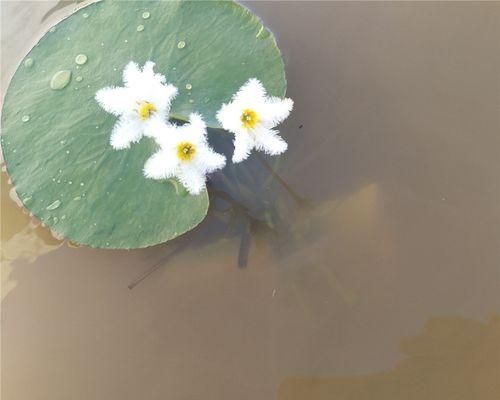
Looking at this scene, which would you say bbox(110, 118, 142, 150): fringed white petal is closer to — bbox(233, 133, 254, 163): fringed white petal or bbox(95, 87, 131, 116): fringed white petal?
bbox(95, 87, 131, 116): fringed white petal

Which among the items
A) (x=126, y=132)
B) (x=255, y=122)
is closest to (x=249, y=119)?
(x=255, y=122)

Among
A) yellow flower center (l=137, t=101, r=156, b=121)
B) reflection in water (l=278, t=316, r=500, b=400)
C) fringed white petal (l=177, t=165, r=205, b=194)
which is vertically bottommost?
reflection in water (l=278, t=316, r=500, b=400)

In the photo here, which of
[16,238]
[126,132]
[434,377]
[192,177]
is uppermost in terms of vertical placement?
[126,132]

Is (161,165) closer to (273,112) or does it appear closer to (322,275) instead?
(273,112)

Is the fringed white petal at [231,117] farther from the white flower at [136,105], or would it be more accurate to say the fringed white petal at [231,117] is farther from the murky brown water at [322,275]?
the murky brown water at [322,275]

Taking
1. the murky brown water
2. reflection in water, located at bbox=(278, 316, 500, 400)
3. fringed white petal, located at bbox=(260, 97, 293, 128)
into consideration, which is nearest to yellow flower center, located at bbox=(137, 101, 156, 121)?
fringed white petal, located at bbox=(260, 97, 293, 128)

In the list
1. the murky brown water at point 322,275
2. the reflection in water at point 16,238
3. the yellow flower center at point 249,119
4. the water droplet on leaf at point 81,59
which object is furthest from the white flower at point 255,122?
the reflection in water at point 16,238

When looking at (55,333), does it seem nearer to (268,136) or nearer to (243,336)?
(243,336)
